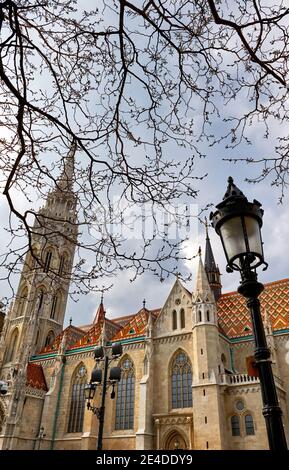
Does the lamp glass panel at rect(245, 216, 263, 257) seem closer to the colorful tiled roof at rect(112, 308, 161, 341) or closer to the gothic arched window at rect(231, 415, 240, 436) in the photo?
the gothic arched window at rect(231, 415, 240, 436)

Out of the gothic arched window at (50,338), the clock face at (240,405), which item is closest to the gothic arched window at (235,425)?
the clock face at (240,405)

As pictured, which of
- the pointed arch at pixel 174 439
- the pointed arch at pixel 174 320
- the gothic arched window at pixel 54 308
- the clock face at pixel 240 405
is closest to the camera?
the clock face at pixel 240 405

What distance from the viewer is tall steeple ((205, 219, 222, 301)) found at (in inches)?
1346

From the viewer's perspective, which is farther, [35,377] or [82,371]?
[35,377]

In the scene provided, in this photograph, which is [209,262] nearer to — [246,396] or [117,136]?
[246,396]

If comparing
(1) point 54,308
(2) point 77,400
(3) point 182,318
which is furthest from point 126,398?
(1) point 54,308

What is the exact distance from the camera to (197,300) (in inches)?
967

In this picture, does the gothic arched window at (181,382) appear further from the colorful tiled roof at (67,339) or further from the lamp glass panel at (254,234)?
the lamp glass panel at (254,234)

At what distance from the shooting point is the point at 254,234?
3.72 metres

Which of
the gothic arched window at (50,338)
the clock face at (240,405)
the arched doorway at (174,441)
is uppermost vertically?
the gothic arched window at (50,338)

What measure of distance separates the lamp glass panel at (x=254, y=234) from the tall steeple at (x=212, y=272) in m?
29.9

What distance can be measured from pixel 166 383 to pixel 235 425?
5.24m

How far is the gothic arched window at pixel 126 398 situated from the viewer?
24.3 m

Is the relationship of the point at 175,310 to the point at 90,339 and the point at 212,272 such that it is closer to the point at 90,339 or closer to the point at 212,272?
the point at 90,339
